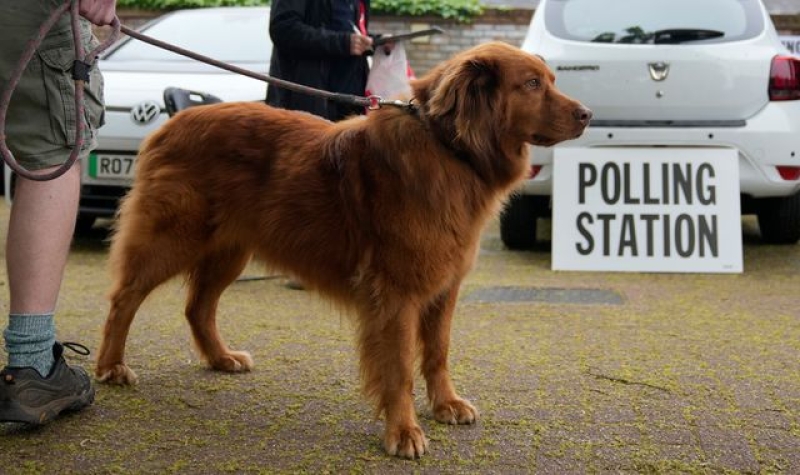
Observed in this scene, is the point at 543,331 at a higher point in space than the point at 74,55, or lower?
lower

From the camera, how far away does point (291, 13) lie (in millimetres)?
5008

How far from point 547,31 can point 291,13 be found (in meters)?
2.22

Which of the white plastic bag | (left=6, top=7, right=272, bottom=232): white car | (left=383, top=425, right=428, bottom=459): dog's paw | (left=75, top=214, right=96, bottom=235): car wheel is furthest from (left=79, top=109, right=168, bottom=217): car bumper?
(left=383, top=425, right=428, bottom=459): dog's paw

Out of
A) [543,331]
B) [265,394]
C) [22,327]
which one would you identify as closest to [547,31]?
[543,331]

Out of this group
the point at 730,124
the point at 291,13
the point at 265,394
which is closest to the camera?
the point at 265,394

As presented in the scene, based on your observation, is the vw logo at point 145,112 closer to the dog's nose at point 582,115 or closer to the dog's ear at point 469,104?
the dog's ear at point 469,104

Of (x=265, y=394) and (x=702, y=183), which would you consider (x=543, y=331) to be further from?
(x=702, y=183)

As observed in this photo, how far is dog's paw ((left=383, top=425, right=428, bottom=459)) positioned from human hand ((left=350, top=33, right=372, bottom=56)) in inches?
98.6

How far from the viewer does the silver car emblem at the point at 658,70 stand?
6262 mm

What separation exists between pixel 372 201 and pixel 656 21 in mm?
3965

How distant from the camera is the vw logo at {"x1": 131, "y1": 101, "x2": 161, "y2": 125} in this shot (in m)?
6.33

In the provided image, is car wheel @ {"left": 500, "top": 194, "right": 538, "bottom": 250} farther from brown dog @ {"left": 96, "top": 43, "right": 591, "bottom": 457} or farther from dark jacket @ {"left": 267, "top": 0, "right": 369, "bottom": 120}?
brown dog @ {"left": 96, "top": 43, "right": 591, "bottom": 457}

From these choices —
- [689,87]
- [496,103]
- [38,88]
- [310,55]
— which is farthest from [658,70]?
[38,88]

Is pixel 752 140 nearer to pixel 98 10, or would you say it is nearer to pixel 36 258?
pixel 98 10
